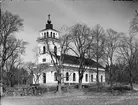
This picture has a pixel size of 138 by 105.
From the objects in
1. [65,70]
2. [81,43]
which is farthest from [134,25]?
[65,70]

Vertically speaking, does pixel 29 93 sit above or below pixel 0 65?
below

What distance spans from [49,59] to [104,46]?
4.61m

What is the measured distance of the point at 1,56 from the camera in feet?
22.0

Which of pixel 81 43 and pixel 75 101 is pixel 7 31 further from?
pixel 81 43

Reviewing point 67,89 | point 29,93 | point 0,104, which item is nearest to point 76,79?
point 67,89

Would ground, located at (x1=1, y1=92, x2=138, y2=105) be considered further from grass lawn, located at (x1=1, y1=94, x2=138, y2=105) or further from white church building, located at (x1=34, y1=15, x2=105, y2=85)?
white church building, located at (x1=34, y1=15, x2=105, y2=85)

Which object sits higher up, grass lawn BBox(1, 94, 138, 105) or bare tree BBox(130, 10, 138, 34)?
bare tree BBox(130, 10, 138, 34)

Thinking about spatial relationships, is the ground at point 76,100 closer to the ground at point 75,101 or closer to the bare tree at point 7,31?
the ground at point 75,101

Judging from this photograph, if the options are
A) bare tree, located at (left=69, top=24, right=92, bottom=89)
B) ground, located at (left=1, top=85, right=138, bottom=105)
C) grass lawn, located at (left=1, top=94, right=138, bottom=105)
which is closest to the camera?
grass lawn, located at (left=1, top=94, right=138, bottom=105)

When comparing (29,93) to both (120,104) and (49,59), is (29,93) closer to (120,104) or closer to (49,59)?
(49,59)

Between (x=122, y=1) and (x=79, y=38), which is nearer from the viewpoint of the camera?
(x=122, y=1)

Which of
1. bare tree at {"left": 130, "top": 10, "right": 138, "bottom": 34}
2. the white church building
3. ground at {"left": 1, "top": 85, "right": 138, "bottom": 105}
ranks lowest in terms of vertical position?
ground at {"left": 1, "top": 85, "right": 138, "bottom": 105}

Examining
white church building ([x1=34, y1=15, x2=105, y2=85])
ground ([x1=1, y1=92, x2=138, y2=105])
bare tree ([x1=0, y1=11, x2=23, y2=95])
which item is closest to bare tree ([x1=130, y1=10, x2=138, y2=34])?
ground ([x1=1, y1=92, x2=138, y2=105])

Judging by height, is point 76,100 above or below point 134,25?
below
